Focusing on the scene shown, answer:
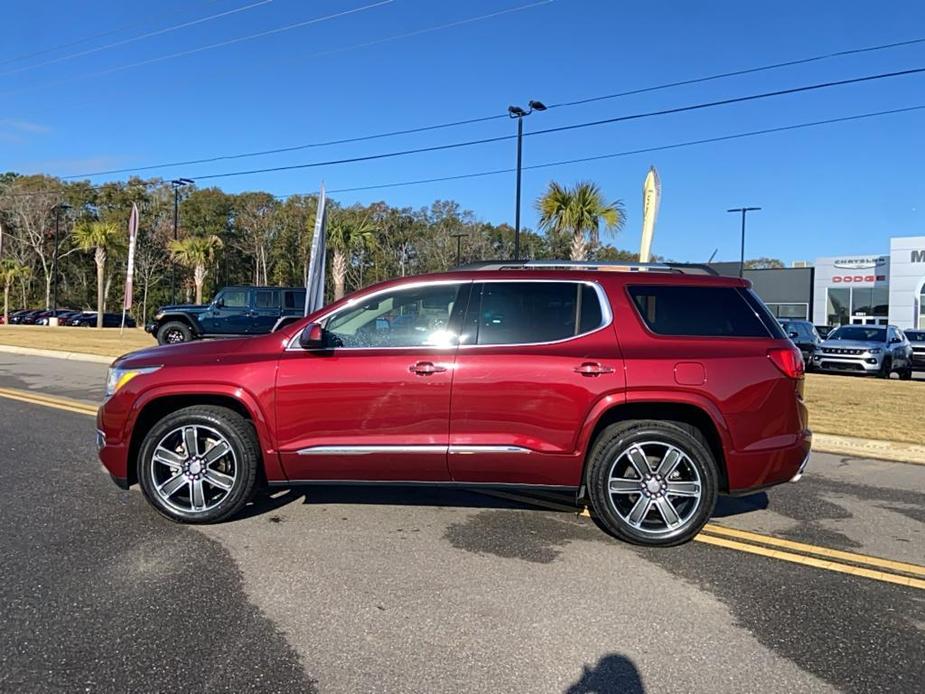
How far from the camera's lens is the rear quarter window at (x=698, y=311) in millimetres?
4762

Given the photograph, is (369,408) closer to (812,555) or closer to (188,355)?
(188,355)

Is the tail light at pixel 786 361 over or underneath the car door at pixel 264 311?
underneath

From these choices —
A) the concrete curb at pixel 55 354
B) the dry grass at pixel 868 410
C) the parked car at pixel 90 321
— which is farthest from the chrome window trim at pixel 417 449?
the parked car at pixel 90 321

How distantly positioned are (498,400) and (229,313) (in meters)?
17.3

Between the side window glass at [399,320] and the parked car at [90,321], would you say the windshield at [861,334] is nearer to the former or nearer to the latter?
the side window glass at [399,320]

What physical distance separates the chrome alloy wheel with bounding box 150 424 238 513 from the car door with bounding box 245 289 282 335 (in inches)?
637

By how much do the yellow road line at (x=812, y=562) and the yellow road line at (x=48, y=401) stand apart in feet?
26.9

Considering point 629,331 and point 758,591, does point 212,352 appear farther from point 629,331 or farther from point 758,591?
point 758,591

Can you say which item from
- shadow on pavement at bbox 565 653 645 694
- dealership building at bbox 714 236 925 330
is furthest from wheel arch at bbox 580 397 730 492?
dealership building at bbox 714 236 925 330

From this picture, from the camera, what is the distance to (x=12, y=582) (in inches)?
154

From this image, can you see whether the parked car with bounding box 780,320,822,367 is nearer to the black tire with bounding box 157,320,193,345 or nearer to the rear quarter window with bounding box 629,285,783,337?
the rear quarter window with bounding box 629,285,783,337

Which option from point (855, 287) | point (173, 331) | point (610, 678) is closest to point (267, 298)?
point (173, 331)

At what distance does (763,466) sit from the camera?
15.1 feet

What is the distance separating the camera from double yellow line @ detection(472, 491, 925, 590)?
14.0ft
